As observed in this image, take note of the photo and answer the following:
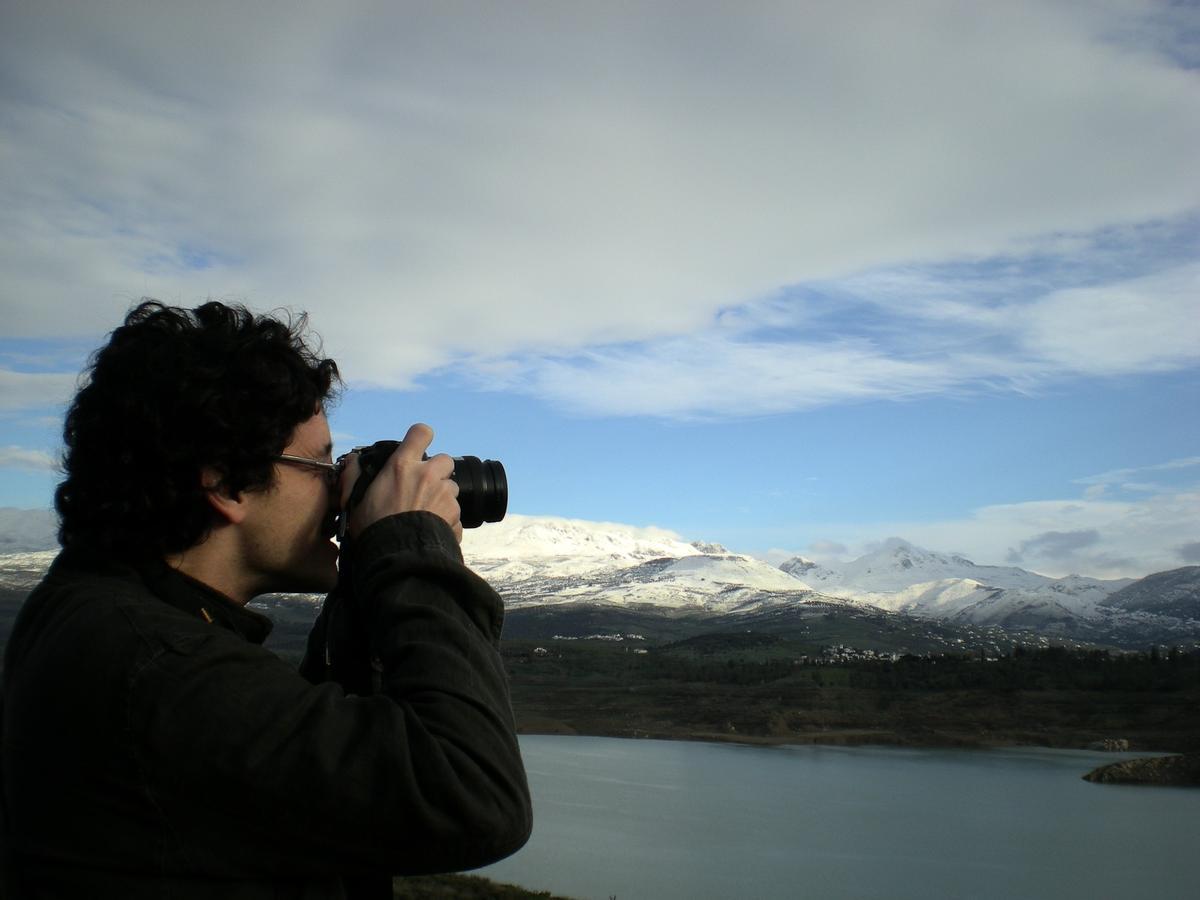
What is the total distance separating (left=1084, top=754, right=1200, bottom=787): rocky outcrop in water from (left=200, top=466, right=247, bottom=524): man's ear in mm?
22859

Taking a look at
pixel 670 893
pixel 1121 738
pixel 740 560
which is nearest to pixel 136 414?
pixel 670 893

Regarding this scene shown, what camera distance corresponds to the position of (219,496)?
1.13 meters

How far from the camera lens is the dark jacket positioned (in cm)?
89

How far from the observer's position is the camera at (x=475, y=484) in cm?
126

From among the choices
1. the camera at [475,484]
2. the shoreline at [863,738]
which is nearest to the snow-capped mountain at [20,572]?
the shoreline at [863,738]

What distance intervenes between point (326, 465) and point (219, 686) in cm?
36

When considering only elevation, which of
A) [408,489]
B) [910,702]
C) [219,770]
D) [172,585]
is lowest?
[910,702]

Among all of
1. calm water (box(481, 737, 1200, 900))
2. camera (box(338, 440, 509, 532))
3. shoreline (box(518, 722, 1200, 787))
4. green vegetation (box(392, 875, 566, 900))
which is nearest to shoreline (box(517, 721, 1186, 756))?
shoreline (box(518, 722, 1200, 787))

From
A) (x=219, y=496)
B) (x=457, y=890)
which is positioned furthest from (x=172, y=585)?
(x=457, y=890)

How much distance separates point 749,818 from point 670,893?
5114mm

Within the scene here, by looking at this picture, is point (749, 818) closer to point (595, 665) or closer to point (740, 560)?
point (595, 665)

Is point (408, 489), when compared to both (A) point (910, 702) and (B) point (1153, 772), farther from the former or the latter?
(A) point (910, 702)

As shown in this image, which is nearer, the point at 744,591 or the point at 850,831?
the point at 850,831

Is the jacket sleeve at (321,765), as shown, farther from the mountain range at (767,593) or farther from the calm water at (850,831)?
the mountain range at (767,593)
